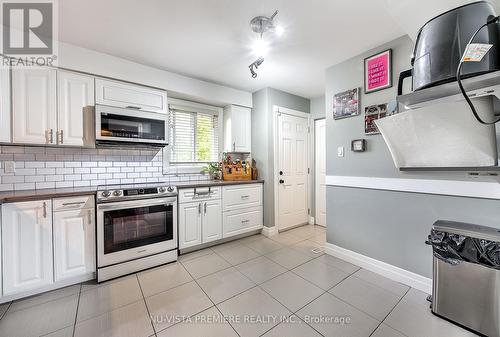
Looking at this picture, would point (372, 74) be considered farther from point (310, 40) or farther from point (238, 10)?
point (238, 10)

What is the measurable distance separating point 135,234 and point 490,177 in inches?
130

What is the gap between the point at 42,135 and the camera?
6.92 feet

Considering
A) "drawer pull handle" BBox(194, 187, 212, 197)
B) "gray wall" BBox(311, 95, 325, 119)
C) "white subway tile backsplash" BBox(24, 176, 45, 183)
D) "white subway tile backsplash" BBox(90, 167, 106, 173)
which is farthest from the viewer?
"gray wall" BBox(311, 95, 325, 119)

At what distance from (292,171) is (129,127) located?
267cm

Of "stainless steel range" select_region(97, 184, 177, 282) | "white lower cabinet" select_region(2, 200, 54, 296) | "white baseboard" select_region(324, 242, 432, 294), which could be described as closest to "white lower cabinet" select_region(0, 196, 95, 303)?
"white lower cabinet" select_region(2, 200, 54, 296)

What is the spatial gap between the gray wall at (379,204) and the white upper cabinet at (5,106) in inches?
135

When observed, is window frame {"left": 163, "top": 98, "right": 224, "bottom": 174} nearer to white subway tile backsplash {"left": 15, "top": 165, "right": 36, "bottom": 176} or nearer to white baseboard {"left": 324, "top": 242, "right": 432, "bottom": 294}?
white subway tile backsplash {"left": 15, "top": 165, "right": 36, "bottom": 176}

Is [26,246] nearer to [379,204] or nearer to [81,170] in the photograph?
[81,170]

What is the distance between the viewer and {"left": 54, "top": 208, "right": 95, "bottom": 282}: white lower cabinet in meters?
1.96

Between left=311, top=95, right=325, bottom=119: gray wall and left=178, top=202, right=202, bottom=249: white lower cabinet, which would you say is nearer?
left=178, top=202, right=202, bottom=249: white lower cabinet

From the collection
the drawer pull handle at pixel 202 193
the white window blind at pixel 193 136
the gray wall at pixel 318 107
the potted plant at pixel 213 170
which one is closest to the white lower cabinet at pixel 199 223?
the drawer pull handle at pixel 202 193

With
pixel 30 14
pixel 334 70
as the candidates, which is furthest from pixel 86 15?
pixel 334 70

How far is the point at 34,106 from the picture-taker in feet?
6.77
